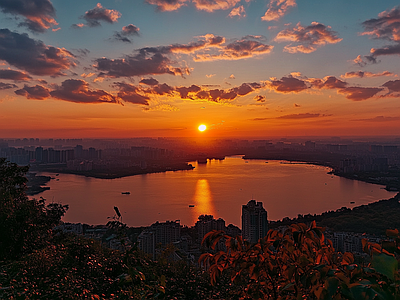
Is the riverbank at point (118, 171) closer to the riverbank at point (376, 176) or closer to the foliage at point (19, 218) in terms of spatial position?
the riverbank at point (376, 176)

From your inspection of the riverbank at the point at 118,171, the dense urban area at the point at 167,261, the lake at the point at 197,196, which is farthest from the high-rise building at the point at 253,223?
the riverbank at the point at 118,171

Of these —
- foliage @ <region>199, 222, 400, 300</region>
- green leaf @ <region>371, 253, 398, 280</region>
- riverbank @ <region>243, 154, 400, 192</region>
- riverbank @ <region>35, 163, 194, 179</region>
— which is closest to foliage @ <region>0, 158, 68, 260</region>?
foliage @ <region>199, 222, 400, 300</region>

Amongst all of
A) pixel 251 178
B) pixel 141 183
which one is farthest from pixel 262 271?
pixel 251 178

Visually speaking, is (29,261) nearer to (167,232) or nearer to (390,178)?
(167,232)

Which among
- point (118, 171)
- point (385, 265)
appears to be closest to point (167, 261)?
point (385, 265)

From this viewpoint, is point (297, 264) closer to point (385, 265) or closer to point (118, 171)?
point (385, 265)

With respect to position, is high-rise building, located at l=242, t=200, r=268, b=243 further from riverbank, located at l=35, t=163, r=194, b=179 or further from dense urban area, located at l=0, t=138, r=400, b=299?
riverbank, located at l=35, t=163, r=194, b=179
